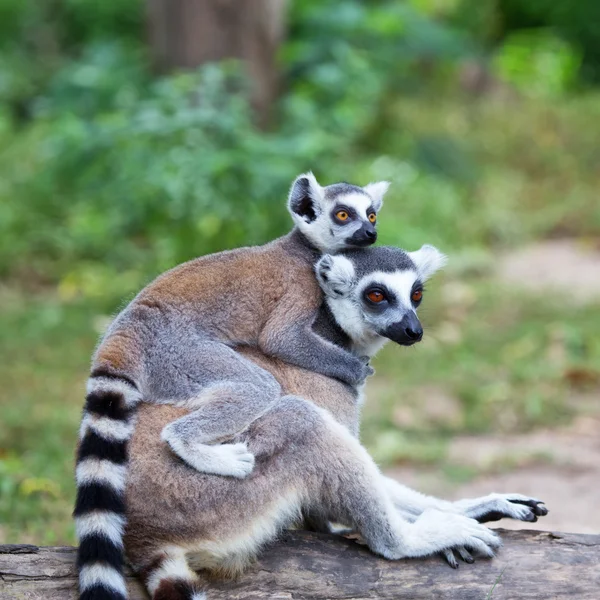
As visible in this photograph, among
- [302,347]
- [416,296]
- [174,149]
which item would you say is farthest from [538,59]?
[302,347]

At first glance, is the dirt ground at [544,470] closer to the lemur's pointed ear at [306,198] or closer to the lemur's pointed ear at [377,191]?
the lemur's pointed ear at [377,191]

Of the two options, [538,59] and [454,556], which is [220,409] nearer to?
[454,556]

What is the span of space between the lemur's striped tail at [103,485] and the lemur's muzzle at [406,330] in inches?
50.4

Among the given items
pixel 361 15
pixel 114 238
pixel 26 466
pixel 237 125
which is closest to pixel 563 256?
pixel 361 15

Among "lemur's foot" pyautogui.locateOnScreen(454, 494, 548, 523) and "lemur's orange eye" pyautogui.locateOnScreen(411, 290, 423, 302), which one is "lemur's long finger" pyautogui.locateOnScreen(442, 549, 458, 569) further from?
"lemur's orange eye" pyautogui.locateOnScreen(411, 290, 423, 302)

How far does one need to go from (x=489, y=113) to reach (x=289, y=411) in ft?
48.0

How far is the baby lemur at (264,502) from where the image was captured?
12.3 ft

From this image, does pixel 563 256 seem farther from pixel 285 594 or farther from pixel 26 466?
pixel 285 594

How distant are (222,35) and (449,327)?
210 inches

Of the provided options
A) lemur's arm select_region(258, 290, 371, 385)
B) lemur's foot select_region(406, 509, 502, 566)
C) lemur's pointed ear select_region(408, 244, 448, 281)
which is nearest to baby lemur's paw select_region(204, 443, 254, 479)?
lemur's arm select_region(258, 290, 371, 385)

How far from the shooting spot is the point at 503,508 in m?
4.51

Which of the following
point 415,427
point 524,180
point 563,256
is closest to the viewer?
point 415,427

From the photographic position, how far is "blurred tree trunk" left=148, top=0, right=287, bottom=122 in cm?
1302

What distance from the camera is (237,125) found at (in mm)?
10508
